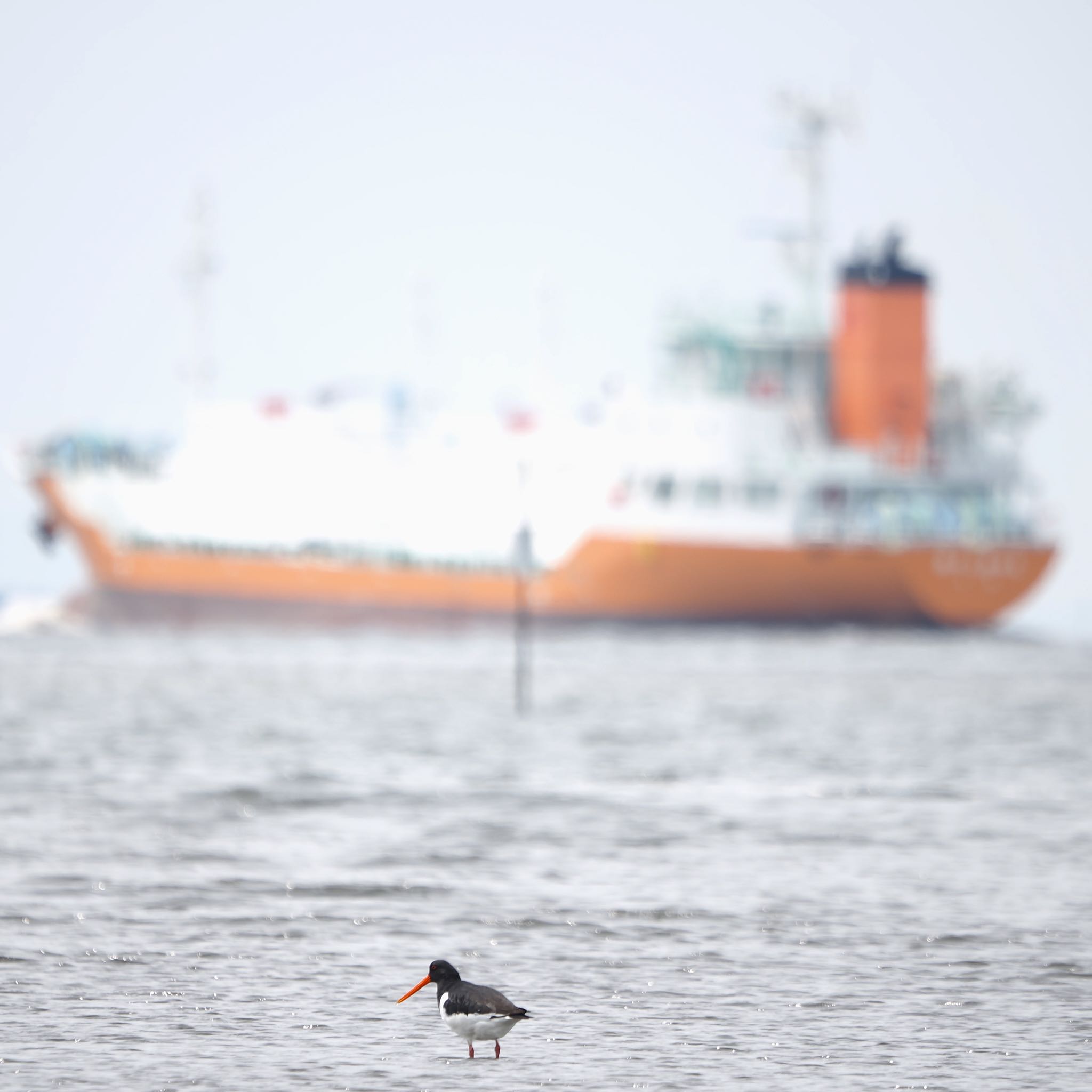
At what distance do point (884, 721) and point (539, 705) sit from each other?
781 cm

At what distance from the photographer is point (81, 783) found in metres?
30.8

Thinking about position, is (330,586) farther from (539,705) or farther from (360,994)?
(360,994)

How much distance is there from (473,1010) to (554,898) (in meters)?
6.82

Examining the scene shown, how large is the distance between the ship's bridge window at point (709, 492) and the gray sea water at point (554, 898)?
1184 inches

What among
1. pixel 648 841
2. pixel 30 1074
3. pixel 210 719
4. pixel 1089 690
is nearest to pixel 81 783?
pixel 648 841

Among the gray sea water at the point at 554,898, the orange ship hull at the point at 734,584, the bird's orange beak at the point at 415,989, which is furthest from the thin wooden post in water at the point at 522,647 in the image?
the bird's orange beak at the point at 415,989

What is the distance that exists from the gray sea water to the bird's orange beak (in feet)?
0.40

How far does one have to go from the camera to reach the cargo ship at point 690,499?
242ft

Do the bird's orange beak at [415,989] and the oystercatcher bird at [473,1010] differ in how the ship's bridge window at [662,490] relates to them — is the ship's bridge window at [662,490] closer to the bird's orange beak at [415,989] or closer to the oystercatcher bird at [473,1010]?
the bird's orange beak at [415,989]

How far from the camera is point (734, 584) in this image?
239 feet

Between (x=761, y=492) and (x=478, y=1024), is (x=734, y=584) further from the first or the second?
(x=478, y=1024)

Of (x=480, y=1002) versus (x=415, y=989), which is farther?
(x=415, y=989)

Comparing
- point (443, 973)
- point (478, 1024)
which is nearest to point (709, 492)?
point (443, 973)

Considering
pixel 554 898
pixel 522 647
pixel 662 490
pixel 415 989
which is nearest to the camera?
pixel 415 989
